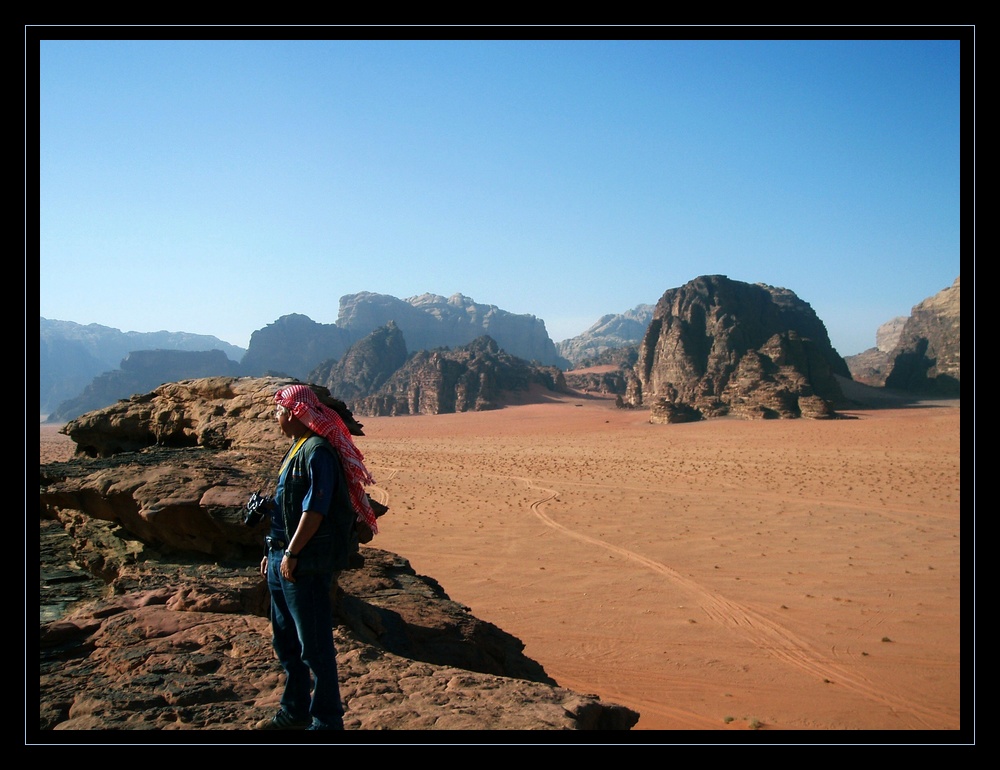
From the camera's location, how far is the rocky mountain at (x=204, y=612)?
3178 mm

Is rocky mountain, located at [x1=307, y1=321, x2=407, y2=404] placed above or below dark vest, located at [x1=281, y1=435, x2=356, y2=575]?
above

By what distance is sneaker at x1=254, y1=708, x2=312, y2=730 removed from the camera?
2977 mm

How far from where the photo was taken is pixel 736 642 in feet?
23.2

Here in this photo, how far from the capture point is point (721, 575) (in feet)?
31.4

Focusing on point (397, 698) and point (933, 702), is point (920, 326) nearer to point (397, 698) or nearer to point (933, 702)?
point (933, 702)

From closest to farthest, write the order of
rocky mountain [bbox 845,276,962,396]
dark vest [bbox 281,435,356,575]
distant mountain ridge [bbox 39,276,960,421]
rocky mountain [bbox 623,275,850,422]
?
dark vest [bbox 281,435,356,575], rocky mountain [bbox 623,275,850,422], rocky mountain [bbox 845,276,962,396], distant mountain ridge [bbox 39,276,960,421]

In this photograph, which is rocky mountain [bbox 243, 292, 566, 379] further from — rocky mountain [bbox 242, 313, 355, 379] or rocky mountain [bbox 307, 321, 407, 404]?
rocky mountain [bbox 307, 321, 407, 404]

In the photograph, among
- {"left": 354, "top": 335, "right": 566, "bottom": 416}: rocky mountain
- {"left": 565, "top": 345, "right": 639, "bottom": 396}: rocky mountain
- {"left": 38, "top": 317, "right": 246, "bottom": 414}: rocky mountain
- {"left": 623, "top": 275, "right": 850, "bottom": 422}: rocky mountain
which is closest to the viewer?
{"left": 623, "top": 275, "right": 850, "bottom": 422}: rocky mountain

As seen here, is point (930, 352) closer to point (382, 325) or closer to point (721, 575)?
point (721, 575)

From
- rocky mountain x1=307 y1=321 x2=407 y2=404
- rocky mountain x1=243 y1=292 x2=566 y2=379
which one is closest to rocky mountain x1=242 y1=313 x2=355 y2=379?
rocky mountain x1=243 y1=292 x2=566 y2=379

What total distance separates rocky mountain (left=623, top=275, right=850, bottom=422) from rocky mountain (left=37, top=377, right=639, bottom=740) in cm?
3692

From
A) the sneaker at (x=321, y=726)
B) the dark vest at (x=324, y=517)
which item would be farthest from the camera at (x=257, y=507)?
the sneaker at (x=321, y=726)
